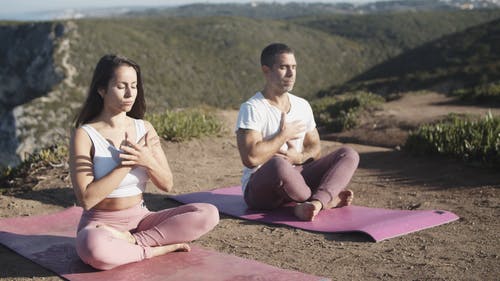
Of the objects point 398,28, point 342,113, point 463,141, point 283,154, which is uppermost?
point 398,28

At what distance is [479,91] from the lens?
14.8 metres

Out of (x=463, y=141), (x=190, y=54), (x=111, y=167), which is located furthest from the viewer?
(x=190, y=54)

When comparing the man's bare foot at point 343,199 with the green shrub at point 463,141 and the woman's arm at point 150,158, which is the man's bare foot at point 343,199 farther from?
the green shrub at point 463,141

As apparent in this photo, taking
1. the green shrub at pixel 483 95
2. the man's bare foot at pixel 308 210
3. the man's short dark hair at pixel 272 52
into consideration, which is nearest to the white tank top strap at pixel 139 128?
the man's short dark hair at pixel 272 52

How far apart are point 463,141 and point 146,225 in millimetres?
4579

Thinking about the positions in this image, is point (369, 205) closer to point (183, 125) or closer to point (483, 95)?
point (183, 125)

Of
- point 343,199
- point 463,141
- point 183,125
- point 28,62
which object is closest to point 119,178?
point 343,199

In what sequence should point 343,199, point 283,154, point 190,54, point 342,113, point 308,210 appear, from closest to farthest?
point 308,210
point 283,154
point 343,199
point 342,113
point 190,54

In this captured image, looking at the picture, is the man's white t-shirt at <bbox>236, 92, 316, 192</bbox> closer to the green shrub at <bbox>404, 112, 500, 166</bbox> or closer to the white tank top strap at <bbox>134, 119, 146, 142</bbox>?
the white tank top strap at <bbox>134, 119, 146, 142</bbox>

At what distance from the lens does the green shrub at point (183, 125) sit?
31.0 ft

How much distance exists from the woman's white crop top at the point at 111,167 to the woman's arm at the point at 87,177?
46mm

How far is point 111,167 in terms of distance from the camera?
13.3ft

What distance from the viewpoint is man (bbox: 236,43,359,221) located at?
5.26 metres

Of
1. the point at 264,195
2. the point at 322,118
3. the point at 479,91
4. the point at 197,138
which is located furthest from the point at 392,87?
the point at 264,195
